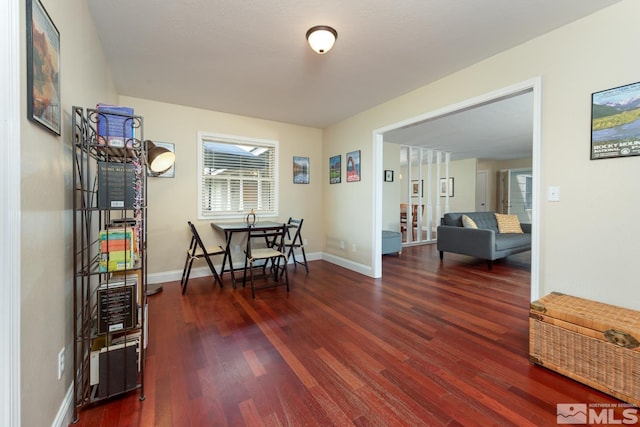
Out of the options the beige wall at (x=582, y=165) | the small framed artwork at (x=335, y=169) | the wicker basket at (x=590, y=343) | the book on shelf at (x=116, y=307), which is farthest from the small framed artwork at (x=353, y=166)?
the book on shelf at (x=116, y=307)

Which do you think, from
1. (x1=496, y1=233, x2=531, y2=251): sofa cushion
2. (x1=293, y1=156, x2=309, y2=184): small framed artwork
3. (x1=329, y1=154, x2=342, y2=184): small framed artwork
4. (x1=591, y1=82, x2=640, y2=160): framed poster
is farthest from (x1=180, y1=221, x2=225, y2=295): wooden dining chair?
(x1=496, y1=233, x2=531, y2=251): sofa cushion

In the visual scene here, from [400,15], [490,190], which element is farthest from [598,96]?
[490,190]

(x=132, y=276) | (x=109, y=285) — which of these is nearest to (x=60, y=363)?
(x=109, y=285)

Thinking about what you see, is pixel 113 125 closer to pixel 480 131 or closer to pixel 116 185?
pixel 116 185

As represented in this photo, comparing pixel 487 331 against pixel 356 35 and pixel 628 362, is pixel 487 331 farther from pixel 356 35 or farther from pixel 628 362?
pixel 356 35

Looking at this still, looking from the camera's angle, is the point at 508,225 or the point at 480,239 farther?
the point at 508,225

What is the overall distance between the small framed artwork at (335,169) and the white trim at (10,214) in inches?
153

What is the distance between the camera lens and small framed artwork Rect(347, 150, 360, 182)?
4.13m

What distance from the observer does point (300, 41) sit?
Answer: 222 centimetres

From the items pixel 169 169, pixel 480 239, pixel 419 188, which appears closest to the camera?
pixel 169 169

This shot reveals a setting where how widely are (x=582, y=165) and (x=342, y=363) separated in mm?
2234

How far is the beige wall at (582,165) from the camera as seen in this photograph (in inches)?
68.4

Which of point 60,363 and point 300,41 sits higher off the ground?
point 300,41

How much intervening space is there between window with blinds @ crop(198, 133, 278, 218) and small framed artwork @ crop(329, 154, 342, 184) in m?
1.00
